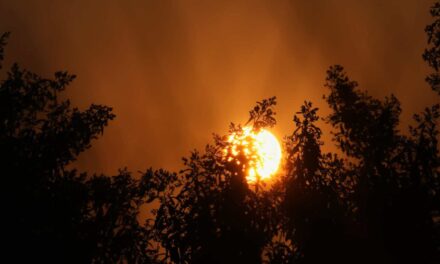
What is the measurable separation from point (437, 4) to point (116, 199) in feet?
67.1

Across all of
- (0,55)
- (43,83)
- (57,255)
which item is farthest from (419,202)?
(0,55)

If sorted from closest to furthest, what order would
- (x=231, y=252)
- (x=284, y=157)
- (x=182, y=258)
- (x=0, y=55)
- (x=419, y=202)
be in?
1. (x=231, y=252)
2. (x=182, y=258)
3. (x=419, y=202)
4. (x=0, y=55)
5. (x=284, y=157)

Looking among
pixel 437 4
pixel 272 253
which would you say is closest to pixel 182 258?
pixel 272 253

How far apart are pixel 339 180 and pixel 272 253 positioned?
285 inches

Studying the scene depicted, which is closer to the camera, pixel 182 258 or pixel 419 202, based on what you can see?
pixel 182 258

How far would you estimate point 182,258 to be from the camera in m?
20.9

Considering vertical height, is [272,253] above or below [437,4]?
below

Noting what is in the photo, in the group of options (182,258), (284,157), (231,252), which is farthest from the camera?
(284,157)

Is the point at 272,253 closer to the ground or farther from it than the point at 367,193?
closer to the ground

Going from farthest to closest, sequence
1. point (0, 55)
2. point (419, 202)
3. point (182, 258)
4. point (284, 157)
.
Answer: point (284, 157), point (0, 55), point (419, 202), point (182, 258)

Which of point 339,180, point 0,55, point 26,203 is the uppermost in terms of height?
point 0,55

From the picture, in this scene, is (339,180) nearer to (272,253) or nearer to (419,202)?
(419,202)

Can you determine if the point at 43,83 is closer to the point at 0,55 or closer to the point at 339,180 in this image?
the point at 0,55

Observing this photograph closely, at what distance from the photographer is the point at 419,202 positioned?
883 inches
